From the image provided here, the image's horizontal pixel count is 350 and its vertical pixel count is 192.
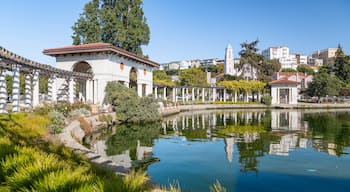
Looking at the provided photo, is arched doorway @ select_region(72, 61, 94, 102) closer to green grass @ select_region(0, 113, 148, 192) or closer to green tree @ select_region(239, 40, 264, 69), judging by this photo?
green grass @ select_region(0, 113, 148, 192)

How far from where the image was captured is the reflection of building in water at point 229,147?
10727 millimetres

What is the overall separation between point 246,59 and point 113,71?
1468 inches

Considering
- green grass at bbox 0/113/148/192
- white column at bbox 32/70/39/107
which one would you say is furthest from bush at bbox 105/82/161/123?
green grass at bbox 0/113/148/192

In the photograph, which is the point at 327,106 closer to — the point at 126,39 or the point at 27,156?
the point at 126,39

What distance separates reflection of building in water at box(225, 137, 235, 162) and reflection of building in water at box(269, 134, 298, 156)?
1.61 m

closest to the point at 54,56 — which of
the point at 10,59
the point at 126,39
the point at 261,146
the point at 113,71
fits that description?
the point at 113,71

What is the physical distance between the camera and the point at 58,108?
1633 centimetres

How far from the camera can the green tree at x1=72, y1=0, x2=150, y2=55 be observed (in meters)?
35.2

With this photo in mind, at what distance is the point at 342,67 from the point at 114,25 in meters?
53.3

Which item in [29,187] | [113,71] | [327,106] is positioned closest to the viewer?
[29,187]

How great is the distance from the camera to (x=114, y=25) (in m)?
35.2

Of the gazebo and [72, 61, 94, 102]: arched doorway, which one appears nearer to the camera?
[72, 61, 94, 102]: arched doorway

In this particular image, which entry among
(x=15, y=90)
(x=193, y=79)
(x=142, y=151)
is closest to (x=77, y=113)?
(x=15, y=90)

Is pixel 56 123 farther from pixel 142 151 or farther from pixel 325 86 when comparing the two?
pixel 325 86
